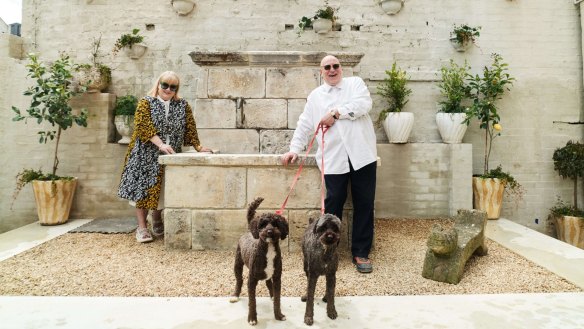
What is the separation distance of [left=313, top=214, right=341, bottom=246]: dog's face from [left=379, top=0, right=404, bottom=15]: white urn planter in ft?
16.0

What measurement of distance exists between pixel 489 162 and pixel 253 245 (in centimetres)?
506

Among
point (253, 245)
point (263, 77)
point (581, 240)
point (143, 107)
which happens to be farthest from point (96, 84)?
point (581, 240)

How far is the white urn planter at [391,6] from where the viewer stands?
562 cm

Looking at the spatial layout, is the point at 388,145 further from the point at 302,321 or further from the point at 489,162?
the point at 302,321

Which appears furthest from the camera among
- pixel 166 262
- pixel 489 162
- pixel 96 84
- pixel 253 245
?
pixel 489 162

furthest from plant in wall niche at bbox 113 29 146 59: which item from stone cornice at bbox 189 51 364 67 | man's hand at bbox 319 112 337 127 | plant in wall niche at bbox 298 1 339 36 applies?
man's hand at bbox 319 112 337 127

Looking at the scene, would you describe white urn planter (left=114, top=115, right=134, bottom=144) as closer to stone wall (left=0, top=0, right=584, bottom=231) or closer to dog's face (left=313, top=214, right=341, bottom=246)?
stone wall (left=0, top=0, right=584, bottom=231)

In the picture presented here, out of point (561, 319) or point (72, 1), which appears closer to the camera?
point (561, 319)

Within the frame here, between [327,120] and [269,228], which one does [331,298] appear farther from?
[327,120]

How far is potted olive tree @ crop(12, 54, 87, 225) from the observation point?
4688mm

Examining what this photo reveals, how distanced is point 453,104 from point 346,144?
10.6ft

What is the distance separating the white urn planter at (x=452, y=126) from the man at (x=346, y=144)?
2.72 m

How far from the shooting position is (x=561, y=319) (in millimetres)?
2148

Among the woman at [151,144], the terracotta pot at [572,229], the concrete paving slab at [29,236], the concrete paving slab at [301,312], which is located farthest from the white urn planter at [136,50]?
the terracotta pot at [572,229]
